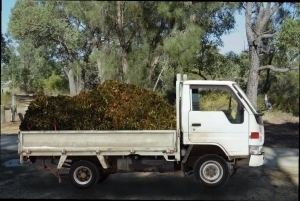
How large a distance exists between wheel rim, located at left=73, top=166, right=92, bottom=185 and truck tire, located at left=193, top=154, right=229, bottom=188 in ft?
5.20

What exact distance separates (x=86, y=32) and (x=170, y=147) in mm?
6785

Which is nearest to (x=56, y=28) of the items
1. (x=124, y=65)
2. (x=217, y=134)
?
(x=124, y=65)

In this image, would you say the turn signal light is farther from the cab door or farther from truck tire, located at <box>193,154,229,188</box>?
truck tire, located at <box>193,154,229,188</box>

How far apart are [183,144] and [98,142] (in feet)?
4.07

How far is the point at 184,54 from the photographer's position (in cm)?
1045

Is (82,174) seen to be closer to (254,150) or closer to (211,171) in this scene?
(211,171)

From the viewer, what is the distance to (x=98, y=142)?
541cm

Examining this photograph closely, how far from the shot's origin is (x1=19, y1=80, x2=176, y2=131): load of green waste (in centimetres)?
577

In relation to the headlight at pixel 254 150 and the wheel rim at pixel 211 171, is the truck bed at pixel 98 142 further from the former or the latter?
the headlight at pixel 254 150

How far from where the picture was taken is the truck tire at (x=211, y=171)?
5.44 metres

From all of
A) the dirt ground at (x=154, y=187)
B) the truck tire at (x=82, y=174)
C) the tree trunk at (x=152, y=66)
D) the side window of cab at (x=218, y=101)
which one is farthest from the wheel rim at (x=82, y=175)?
the tree trunk at (x=152, y=66)

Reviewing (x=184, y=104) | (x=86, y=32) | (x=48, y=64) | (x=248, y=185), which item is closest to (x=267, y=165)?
(x=248, y=185)

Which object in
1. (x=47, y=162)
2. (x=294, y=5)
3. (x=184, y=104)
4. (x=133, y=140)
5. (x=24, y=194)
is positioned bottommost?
(x=24, y=194)

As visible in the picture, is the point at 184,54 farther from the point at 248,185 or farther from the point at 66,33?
the point at 248,185
